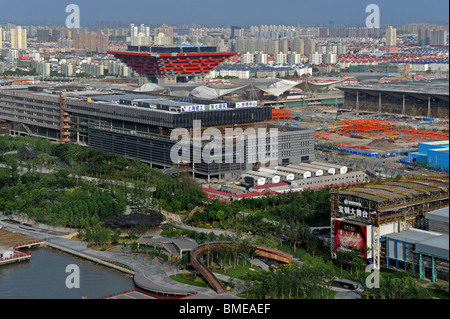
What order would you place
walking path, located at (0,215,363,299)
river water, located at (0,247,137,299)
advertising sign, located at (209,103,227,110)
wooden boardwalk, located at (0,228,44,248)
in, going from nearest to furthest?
walking path, located at (0,215,363,299) < river water, located at (0,247,137,299) < wooden boardwalk, located at (0,228,44,248) < advertising sign, located at (209,103,227,110)

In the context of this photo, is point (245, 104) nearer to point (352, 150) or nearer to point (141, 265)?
point (352, 150)

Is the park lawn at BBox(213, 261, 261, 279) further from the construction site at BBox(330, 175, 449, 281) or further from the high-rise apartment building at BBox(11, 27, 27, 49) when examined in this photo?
the high-rise apartment building at BBox(11, 27, 27, 49)

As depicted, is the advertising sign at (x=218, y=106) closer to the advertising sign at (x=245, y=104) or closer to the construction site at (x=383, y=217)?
the advertising sign at (x=245, y=104)

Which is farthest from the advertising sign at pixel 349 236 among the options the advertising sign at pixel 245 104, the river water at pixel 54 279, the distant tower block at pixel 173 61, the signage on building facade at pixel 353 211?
the distant tower block at pixel 173 61

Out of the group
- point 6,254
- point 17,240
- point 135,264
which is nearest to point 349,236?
point 135,264

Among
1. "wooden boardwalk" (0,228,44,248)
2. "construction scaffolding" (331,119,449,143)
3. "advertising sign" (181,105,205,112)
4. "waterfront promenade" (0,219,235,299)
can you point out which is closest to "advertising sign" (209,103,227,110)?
"advertising sign" (181,105,205,112)

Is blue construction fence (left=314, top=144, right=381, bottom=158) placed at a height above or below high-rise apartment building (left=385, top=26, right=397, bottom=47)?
below

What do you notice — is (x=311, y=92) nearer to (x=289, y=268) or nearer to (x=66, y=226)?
(x=66, y=226)

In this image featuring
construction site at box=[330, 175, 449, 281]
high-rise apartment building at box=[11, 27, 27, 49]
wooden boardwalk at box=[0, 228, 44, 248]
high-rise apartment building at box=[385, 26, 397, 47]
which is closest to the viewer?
construction site at box=[330, 175, 449, 281]
